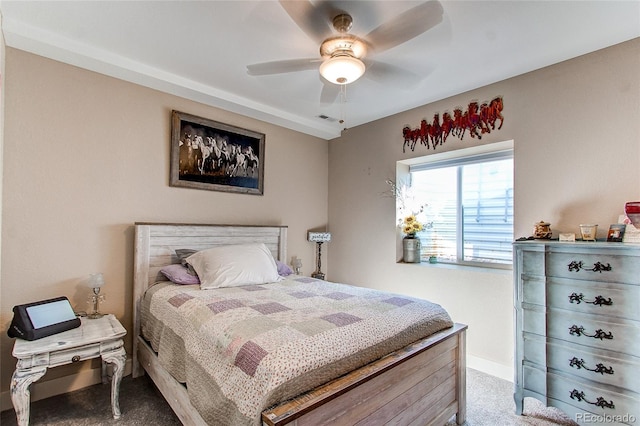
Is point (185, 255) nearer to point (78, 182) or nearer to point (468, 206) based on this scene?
point (78, 182)

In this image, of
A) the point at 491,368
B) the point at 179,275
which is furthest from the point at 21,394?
the point at 491,368

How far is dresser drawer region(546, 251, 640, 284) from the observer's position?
1815mm

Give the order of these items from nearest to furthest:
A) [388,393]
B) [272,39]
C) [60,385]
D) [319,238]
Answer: [388,393] < [272,39] < [60,385] < [319,238]

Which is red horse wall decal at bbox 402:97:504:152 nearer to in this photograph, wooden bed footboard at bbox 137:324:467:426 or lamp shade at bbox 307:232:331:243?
lamp shade at bbox 307:232:331:243

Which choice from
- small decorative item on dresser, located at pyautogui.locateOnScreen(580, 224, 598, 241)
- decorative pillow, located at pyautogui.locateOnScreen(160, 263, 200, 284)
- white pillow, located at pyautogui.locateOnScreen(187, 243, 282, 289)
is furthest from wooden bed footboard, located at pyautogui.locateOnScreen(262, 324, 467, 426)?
decorative pillow, located at pyautogui.locateOnScreen(160, 263, 200, 284)

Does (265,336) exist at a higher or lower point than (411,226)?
lower

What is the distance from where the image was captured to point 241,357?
1.38 metres

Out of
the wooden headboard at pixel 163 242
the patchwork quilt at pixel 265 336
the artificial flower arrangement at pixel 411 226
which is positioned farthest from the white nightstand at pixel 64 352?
the artificial flower arrangement at pixel 411 226

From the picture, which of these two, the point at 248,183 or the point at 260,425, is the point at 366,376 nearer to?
the point at 260,425

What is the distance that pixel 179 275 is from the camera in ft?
8.38

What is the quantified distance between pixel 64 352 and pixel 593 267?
130 inches

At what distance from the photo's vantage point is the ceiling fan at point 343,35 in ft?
5.58

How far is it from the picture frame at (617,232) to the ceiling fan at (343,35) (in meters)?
1.76

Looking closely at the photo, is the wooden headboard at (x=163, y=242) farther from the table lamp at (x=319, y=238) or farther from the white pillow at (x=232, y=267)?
the table lamp at (x=319, y=238)
